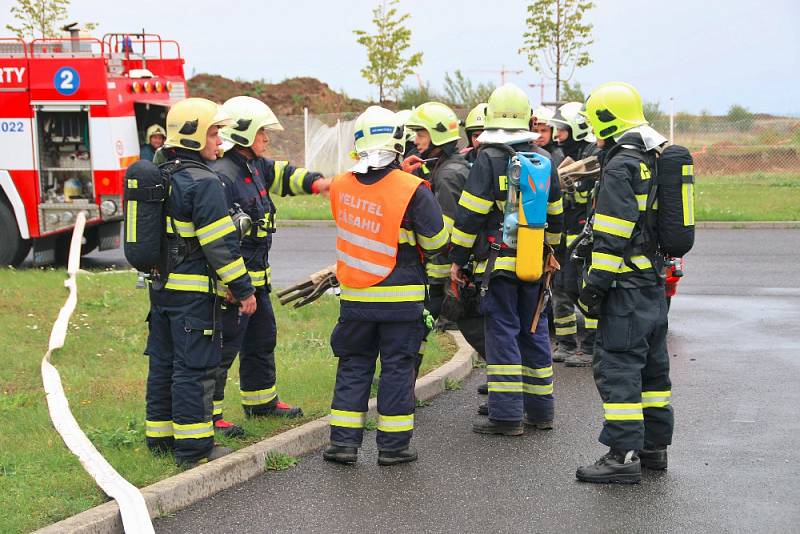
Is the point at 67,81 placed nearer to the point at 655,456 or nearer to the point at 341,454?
the point at 341,454

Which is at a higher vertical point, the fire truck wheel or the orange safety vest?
the orange safety vest

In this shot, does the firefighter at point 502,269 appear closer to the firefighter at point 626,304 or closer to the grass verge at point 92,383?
the firefighter at point 626,304

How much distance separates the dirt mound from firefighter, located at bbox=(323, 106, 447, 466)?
33.6m

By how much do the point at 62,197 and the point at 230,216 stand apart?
28.4 feet

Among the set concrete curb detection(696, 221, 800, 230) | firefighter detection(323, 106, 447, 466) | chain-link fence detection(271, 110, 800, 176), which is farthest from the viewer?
chain-link fence detection(271, 110, 800, 176)

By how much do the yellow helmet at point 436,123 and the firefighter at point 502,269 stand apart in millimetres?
411

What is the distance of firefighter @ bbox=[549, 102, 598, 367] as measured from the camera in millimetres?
9141

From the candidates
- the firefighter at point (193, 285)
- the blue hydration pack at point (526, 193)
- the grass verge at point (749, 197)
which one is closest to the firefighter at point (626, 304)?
the blue hydration pack at point (526, 193)

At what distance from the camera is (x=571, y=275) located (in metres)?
9.23

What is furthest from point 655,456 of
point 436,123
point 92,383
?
point 92,383

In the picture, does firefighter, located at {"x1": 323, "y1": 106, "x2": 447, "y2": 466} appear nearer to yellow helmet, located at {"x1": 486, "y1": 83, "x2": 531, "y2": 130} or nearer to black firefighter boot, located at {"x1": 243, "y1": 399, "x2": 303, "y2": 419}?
black firefighter boot, located at {"x1": 243, "y1": 399, "x2": 303, "y2": 419}

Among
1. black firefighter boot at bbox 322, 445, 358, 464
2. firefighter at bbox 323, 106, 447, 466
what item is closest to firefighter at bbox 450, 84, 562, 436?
firefighter at bbox 323, 106, 447, 466

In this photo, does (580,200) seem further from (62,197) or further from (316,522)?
(62,197)

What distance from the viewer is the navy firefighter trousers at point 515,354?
6.91m
